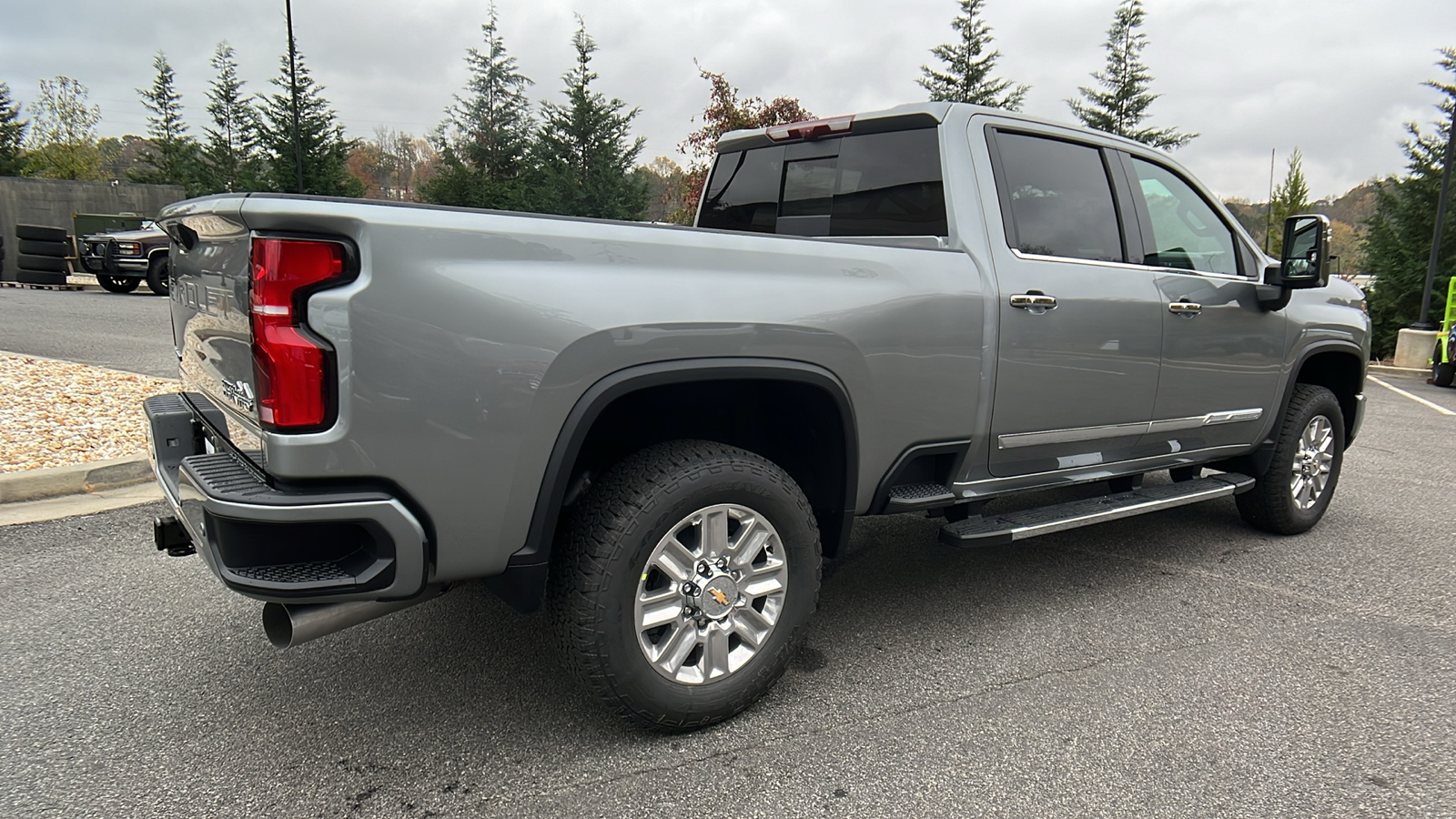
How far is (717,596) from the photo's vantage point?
2.60 meters

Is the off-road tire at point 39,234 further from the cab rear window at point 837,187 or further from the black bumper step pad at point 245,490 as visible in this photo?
the black bumper step pad at point 245,490

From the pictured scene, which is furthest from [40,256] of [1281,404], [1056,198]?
[1281,404]

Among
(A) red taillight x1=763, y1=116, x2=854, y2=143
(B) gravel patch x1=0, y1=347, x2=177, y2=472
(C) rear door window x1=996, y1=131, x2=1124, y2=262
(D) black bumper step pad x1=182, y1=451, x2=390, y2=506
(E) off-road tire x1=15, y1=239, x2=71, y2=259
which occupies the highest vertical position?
(A) red taillight x1=763, y1=116, x2=854, y2=143

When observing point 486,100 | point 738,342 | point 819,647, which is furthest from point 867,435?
point 486,100

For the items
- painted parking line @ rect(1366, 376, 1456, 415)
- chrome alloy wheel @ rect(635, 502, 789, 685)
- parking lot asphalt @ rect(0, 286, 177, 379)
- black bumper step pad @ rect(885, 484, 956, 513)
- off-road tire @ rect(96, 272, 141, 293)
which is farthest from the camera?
off-road tire @ rect(96, 272, 141, 293)

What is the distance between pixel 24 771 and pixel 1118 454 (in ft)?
12.8

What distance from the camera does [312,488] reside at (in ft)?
6.64

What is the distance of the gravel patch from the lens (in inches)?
205

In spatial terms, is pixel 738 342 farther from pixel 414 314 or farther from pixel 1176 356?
pixel 1176 356

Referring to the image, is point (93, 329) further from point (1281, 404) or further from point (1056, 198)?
point (1281, 404)

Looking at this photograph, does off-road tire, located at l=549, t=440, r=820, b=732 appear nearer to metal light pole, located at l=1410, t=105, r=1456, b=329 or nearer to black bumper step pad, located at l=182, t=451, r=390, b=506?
black bumper step pad, located at l=182, t=451, r=390, b=506

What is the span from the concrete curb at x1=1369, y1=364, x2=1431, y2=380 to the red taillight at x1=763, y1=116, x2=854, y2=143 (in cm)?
1599

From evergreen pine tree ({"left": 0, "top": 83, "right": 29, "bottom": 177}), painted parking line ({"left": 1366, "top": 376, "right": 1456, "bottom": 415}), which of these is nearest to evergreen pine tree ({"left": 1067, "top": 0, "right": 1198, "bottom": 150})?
painted parking line ({"left": 1366, "top": 376, "right": 1456, "bottom": 415})

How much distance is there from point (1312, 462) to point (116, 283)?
21041 mm
